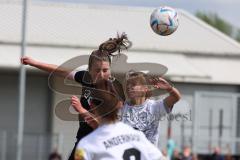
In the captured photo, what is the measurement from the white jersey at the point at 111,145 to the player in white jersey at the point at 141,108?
2.00 m

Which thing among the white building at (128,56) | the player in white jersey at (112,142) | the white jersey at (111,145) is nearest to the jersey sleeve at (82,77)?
the player in white jersey at (112,142)

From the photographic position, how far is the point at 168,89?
902 cm

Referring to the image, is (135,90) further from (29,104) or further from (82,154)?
(29,104)

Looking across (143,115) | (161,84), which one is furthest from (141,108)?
(161,84)

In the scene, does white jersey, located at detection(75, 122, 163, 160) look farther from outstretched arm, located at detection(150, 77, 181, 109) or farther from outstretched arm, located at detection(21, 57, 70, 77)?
outstretched arm, located at detection(21, 57, 70, 77)

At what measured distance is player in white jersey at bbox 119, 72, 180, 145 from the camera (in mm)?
9695

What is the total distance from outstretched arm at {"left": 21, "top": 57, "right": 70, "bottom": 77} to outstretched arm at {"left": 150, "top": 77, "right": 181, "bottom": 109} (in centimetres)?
118

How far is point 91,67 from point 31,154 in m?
21.1

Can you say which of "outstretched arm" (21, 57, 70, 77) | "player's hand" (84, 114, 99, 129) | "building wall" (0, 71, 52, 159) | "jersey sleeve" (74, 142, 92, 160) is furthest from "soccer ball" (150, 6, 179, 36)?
"building wall" (0, 71, 52, 159)

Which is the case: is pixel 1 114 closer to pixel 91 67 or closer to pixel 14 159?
pixel 14 159

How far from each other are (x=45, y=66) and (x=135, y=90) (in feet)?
3.16

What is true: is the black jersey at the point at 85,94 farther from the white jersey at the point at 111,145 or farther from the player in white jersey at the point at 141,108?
the white jersey at the point at 111,145

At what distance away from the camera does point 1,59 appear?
3322 cm

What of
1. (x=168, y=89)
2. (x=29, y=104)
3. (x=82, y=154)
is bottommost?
(x=29, y=104)
